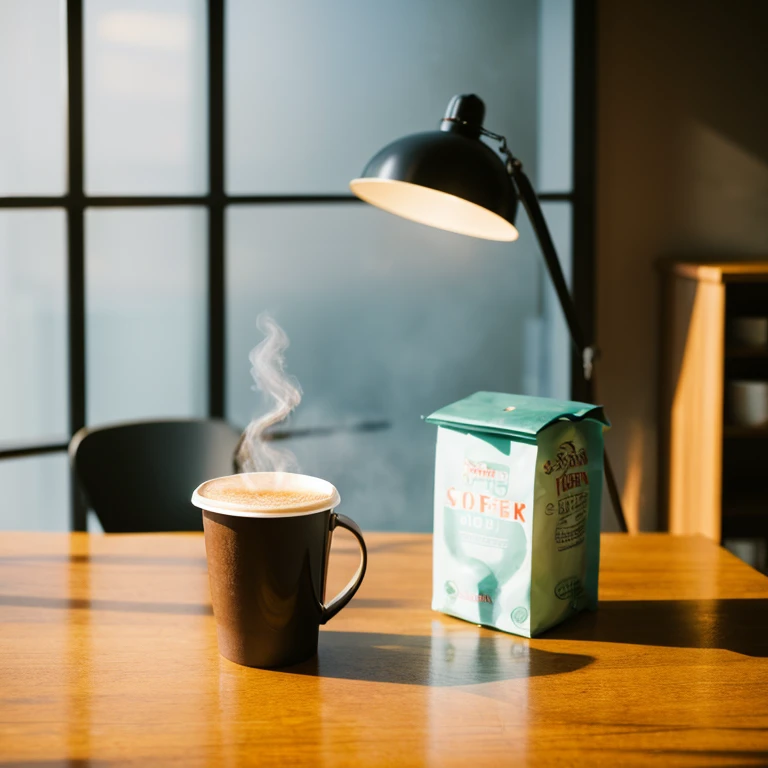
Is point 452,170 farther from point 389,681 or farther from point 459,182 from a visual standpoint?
point 389,681

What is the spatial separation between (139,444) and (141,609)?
81 centimetres

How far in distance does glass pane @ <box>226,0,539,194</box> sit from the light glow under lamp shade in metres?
1.58

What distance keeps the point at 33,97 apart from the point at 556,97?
162cm

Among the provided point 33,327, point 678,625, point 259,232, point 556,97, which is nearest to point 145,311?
point 33,327

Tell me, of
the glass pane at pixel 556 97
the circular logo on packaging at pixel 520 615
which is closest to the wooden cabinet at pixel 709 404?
the glass pane at pixel 556 97

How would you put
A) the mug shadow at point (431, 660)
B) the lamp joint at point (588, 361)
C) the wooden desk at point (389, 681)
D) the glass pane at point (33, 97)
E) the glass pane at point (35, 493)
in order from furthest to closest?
1. the glass pane at point (35, 493)
2. the glass pane at point (33, 97)
3. the lamp joint at point (588, 361)
4. the mug shadow at point (431, 660)
5. the wooden desk at point (389, 681)

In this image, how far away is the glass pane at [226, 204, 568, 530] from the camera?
9.68 feet

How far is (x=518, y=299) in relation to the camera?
10.2ft

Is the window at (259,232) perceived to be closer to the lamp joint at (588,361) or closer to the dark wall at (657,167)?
the dark wall at (657,167)

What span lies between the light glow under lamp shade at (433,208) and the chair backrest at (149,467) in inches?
27.2

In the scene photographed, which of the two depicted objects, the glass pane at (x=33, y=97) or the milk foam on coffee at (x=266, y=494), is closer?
the milk foam on coffee at (x=266, y=494)

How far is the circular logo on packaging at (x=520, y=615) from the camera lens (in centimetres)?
100

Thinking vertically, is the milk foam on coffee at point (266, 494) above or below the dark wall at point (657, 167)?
below

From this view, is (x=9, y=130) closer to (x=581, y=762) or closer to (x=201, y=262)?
(x=201, y=262)
